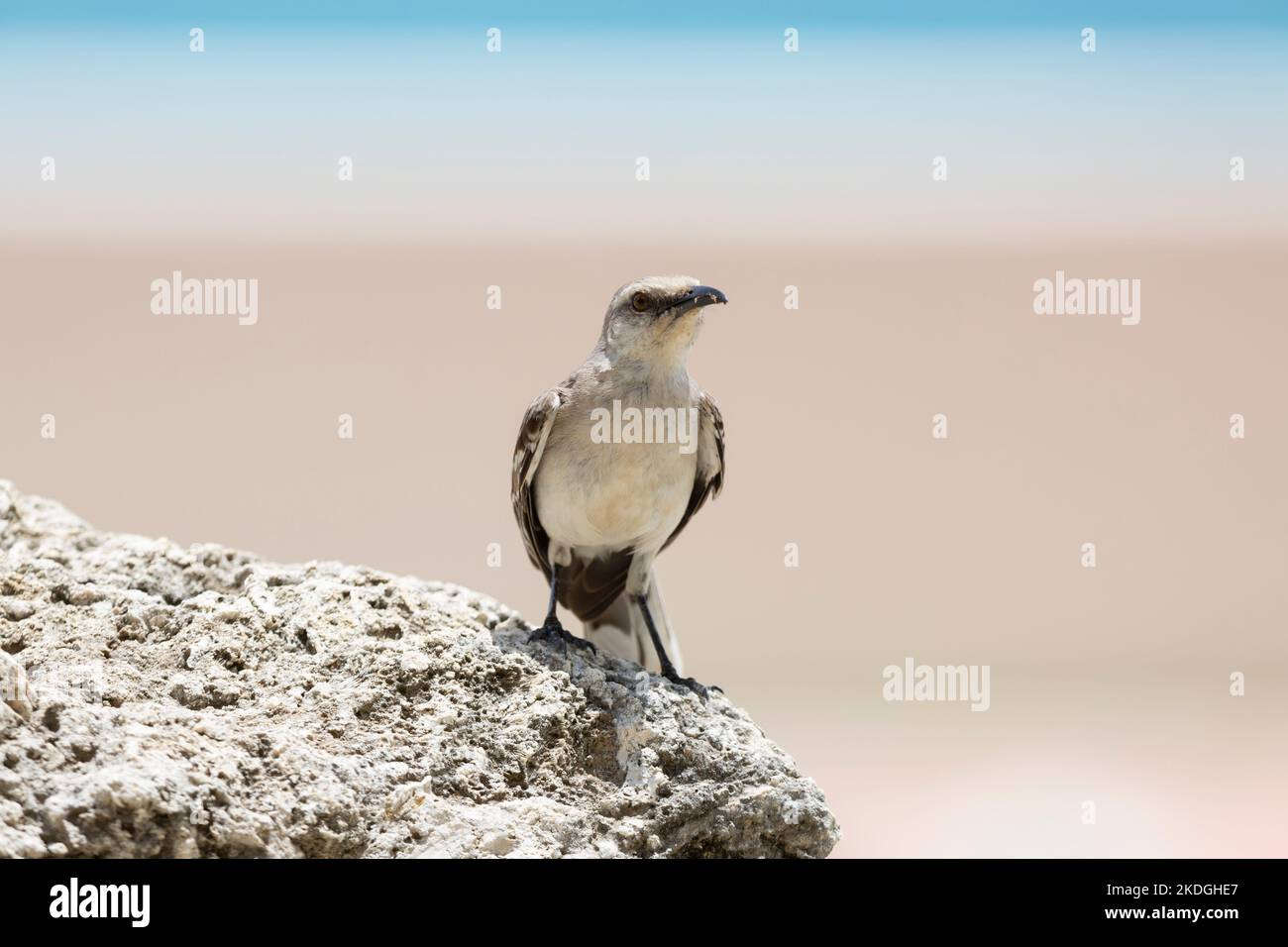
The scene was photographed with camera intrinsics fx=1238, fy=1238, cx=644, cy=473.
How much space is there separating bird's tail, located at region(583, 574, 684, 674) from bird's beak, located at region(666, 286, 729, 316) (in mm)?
1473

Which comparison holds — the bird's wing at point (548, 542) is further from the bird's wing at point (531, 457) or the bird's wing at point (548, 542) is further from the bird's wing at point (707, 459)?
the bird's wing at point (707, 459)

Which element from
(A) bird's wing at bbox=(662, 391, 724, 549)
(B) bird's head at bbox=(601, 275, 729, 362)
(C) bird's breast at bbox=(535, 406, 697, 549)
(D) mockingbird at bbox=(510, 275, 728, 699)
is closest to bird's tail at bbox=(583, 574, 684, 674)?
(D) mockingbird at bbox=(510, 275, 728, 699)

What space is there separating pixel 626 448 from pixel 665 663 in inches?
41.6

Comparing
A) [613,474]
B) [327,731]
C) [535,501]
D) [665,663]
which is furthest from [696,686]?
[327,731]

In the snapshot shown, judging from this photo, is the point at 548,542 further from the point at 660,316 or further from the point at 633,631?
the point at 660,316

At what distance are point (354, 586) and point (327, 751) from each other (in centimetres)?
106

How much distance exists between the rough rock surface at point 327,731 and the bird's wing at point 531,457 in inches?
→ 38.9

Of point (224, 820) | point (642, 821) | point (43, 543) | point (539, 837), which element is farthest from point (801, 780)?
point (43, 543)

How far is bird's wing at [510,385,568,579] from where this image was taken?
6219mm

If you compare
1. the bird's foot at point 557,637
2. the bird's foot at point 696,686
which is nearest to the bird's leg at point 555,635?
the bird's foot at point 557,637

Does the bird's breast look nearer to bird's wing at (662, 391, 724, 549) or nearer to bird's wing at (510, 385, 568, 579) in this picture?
bird's wing at (510, 385, 568, 579)
